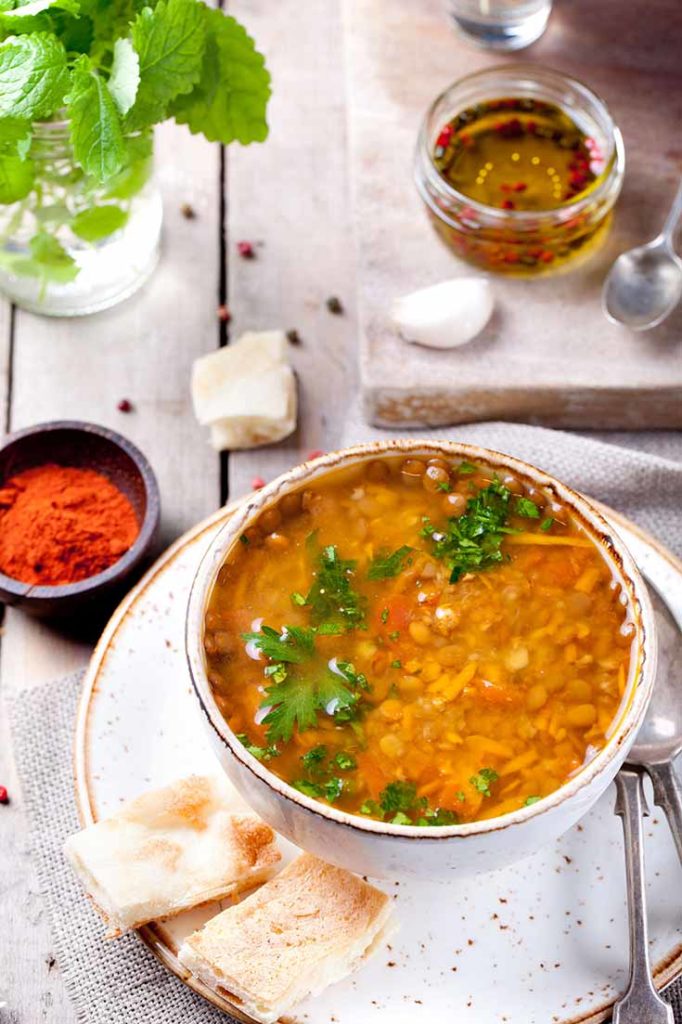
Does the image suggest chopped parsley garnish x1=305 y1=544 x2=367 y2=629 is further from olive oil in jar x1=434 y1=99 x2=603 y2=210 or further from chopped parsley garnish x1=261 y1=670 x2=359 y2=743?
olive oil in jar x1=434 y1=99 x2=603 y2=210

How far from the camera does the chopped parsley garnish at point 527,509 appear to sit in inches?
81.1

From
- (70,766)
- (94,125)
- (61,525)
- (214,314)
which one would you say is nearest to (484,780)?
(70,766)

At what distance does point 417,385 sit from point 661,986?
4.14 ft

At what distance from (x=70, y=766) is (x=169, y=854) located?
42 cm

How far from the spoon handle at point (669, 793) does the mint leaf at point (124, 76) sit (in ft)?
4.67

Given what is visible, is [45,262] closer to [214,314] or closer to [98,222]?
[98,222]

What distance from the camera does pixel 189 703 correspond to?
2277 mm

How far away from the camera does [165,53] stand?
94.7 inches

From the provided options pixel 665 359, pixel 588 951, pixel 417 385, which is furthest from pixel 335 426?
pixel 588 951

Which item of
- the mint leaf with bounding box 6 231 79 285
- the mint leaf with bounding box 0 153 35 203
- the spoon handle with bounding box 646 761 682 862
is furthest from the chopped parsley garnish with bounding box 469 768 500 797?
the mint leaf with bounding box 6 231 79 285

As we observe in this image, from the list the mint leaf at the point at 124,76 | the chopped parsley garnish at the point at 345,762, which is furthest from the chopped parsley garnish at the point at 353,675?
the mint leaf at the point at 124,76

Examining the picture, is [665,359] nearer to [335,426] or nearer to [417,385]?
[417,385]

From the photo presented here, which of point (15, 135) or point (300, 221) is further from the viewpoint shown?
point (300, 221)

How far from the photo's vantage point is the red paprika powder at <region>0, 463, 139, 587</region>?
8.45 feet
